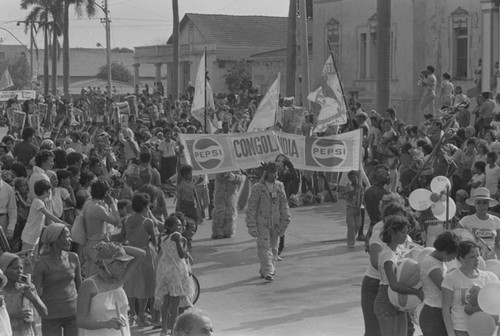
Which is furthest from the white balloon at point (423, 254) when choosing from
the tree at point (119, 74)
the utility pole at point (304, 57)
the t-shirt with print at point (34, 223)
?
the tree at point (119, 74)

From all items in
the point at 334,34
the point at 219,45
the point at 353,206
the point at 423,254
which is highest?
the point at 219,45

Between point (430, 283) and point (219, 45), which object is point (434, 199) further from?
point (219, 45)

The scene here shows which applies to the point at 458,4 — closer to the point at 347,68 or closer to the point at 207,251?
the point at 347,68

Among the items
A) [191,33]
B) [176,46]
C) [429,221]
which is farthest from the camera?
[191,33]

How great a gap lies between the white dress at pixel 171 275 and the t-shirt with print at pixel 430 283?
3670 mm

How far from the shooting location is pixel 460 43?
39719mm

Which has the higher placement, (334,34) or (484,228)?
(334,34)

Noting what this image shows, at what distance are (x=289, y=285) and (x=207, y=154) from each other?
3.66 metres

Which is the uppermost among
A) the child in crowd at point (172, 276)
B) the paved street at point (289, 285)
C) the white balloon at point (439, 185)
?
the white balloon at point (439, 185)

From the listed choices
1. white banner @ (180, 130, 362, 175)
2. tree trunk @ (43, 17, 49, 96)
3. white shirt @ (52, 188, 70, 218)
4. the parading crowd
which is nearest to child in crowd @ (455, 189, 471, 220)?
the parading crowd

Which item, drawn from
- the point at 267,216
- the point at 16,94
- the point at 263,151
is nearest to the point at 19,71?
the point at 16,94

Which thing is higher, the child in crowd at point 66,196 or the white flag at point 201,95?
the white flag at point 201,95

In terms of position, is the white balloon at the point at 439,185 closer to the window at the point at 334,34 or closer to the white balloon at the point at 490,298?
the white balloon at the point at 490,298

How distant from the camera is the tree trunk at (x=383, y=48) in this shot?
2630 cm
